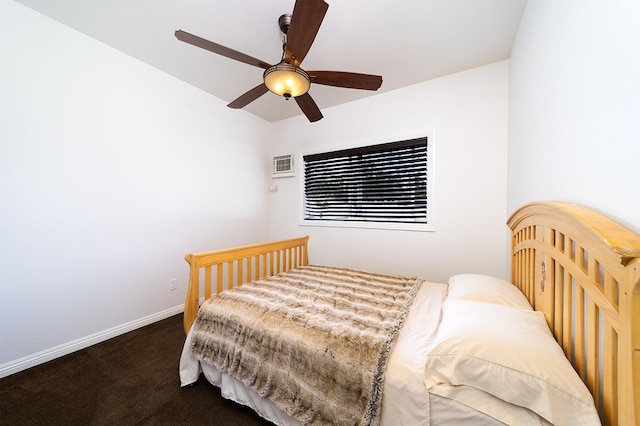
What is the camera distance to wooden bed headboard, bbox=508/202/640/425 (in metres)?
0.55

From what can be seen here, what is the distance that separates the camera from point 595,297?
71 centimetres

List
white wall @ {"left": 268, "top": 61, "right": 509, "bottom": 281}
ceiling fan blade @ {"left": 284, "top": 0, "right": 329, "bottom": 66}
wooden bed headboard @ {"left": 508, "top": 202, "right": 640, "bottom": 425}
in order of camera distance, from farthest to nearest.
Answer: white wall @ {"left": 268, "top": 61, "right": 509, "bottom": 281} < ceiling fan blade @ {"left": 284, "top": 0, "right": 329, "bottom": 66} < wooden bed headboard @ {"left": 508, "top": 202, "right": 640, "bottom": 425}

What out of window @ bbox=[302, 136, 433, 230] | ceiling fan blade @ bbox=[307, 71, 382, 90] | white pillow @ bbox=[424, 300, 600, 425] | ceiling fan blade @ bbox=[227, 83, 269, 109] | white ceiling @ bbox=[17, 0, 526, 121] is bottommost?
white pillow @ bbox=[424, 300, 600, 425]

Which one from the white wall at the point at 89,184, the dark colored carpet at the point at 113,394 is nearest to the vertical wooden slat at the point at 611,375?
the dark colored carpet at the point at 113,394

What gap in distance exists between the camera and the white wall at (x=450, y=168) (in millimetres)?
2270

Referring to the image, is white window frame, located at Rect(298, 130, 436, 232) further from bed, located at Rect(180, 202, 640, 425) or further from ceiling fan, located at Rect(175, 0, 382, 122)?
ceiling fan, located at Rect(175, 0, 382, 122)

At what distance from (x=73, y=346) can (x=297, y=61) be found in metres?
2.96

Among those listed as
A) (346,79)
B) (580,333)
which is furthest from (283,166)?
(580,333)

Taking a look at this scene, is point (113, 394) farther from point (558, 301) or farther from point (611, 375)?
point (558, 301)

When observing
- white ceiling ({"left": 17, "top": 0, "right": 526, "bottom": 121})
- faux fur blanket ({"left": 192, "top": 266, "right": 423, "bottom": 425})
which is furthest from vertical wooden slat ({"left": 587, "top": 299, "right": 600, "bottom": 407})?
white ceiling ({"left": 17, "top": 0, "right": 526, "bottom": 121})

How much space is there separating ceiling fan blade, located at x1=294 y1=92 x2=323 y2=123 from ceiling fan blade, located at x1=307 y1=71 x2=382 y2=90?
0.15 m

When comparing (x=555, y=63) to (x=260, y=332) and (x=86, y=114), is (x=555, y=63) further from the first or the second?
(x=86, y=114)

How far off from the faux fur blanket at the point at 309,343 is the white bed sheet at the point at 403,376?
0.04 metres

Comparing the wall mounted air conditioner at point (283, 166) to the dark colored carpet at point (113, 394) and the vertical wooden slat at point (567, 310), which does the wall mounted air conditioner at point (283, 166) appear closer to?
the dark colored carpet at point (113, 394)
